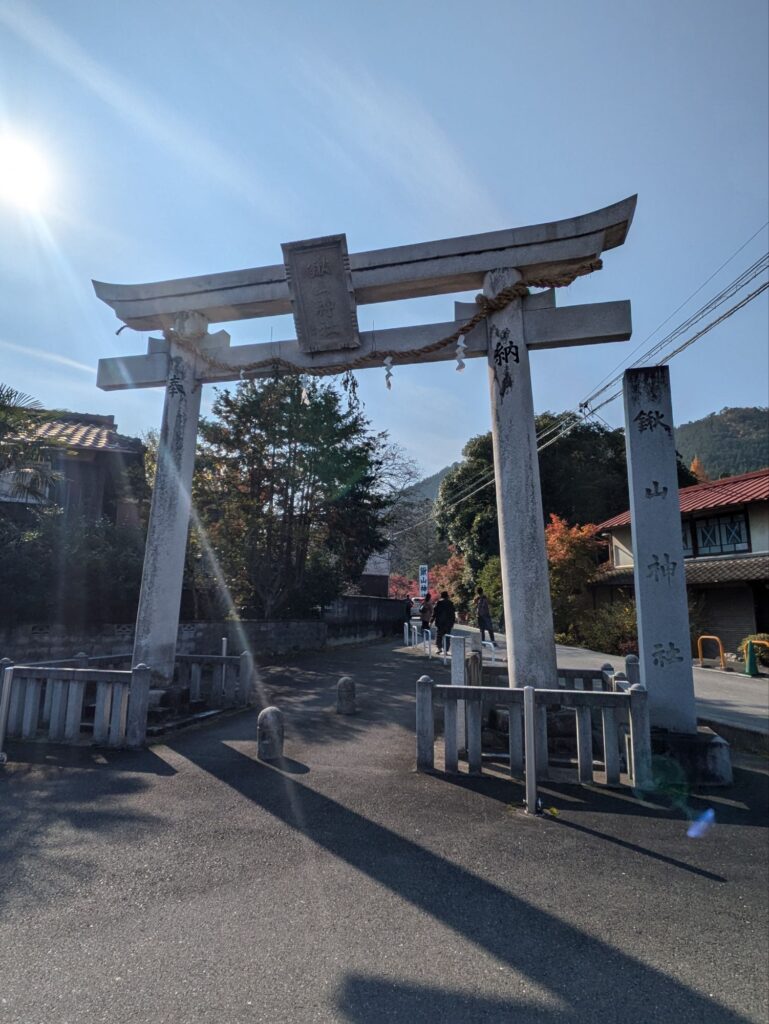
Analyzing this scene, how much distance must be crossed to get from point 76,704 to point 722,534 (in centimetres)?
2076

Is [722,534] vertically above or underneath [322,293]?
underneath

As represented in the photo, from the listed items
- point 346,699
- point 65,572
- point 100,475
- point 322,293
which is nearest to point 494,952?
point 346,699

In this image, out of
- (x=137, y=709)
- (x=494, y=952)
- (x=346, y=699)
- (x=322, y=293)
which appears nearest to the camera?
(x=494, y=952)

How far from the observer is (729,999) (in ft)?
8.25

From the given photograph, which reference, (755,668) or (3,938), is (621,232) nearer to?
(3,938)

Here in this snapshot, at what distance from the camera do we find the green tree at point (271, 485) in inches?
634

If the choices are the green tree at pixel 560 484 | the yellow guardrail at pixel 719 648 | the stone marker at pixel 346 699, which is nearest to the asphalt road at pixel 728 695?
the yellow guardrail at pixel 719 648

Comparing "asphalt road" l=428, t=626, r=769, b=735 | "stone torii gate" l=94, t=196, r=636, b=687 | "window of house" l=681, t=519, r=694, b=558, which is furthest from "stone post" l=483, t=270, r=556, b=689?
"window of house" l=681, t=519, r=694, b=558

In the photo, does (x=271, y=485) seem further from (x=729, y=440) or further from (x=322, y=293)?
(x=729, y=440)

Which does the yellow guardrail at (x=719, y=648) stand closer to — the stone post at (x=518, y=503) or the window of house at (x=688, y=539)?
the window of house at (x=688, y=539)

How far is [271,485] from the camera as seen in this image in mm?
16516

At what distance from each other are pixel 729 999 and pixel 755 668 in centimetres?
1608

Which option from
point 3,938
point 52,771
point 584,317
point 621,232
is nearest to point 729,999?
point 3,938

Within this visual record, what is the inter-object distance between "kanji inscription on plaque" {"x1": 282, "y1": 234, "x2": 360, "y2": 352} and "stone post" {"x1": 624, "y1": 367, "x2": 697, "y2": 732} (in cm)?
380
